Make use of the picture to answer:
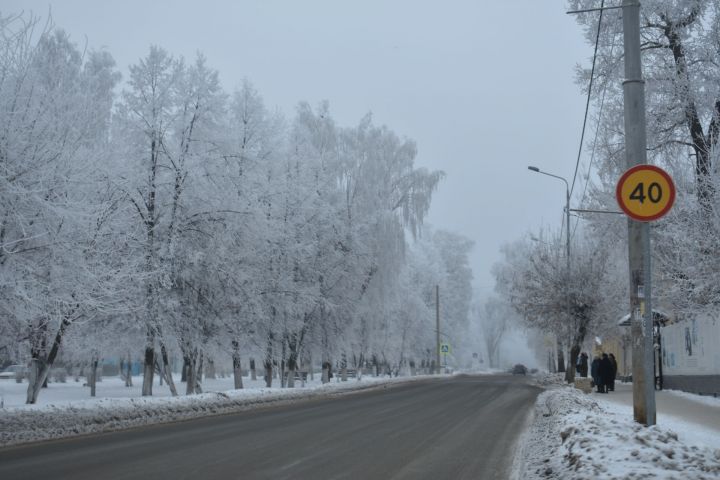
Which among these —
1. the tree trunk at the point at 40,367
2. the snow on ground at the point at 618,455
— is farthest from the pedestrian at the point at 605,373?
the tree trunk at the point at 40,367

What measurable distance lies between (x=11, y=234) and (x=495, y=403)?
16.5m

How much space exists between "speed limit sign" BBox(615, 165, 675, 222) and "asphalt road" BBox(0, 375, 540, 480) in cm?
378

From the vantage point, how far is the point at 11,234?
1508 centimetres

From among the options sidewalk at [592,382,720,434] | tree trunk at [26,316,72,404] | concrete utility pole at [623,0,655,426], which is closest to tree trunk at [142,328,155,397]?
tree trunk at [26,316,72,404]

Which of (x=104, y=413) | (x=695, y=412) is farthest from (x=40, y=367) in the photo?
(x=695, y=412)

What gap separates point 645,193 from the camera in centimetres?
868

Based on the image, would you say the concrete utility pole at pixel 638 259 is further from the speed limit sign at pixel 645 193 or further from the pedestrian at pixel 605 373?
the pedestrian at pixel 605 373

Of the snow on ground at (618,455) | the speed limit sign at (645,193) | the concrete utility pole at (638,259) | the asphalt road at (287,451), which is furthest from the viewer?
the asphalt road at (287,451)

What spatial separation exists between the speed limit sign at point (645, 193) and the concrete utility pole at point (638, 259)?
0.50 meters

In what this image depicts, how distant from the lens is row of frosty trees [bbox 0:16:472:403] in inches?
598

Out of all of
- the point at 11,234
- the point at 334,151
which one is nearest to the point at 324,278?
the point at 334,151

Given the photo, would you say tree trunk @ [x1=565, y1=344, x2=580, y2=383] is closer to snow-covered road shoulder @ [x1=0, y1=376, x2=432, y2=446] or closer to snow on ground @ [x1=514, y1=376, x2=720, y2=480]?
snow-covered road shoulder @ [x1=0, y1=376, x2=432, y2=446]

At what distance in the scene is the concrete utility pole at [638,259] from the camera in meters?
9.18

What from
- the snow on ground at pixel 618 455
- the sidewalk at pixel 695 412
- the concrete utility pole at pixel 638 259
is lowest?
the sidewalk at pixel 695 412
